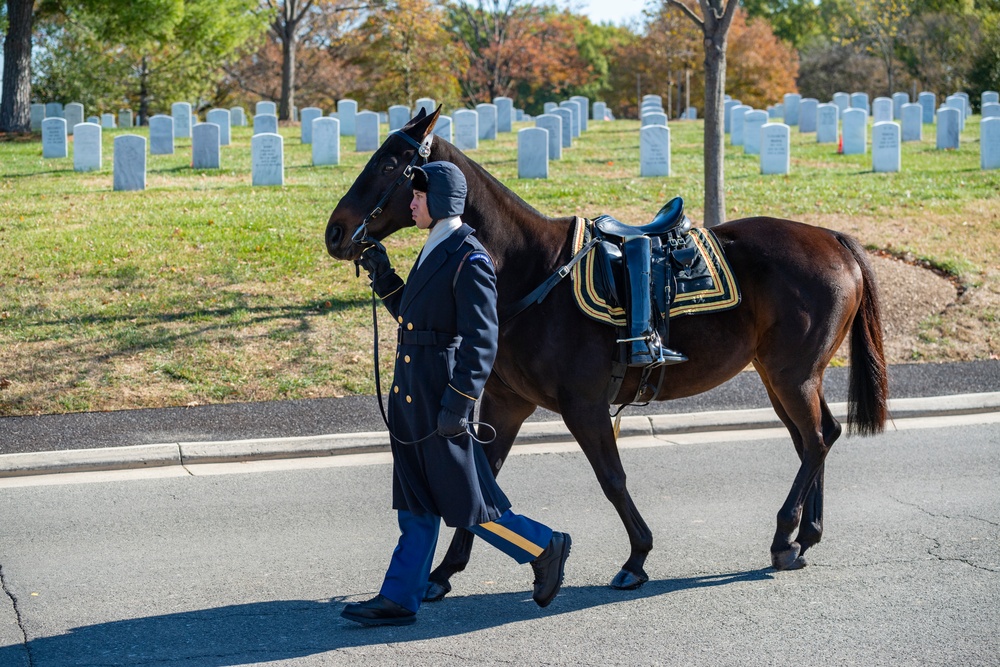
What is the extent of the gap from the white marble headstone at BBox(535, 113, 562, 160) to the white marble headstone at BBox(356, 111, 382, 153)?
11.4 ft

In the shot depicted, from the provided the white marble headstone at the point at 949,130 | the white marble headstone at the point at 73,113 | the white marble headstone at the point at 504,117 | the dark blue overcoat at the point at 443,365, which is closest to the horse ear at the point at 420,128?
the dark blue overcoat at the point at 443,365

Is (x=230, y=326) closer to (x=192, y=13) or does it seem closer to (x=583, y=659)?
(x=583, y=659)

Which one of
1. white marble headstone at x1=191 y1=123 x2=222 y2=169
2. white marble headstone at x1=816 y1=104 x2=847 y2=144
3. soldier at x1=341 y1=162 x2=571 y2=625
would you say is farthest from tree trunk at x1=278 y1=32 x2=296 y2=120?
soldier at x1=341 y1=162 x2=571 y2=625

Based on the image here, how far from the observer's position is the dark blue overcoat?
496 centimetres

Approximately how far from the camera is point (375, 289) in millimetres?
5328

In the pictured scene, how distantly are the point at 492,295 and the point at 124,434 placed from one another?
450 centimetres

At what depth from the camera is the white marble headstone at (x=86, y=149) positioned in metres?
19.8

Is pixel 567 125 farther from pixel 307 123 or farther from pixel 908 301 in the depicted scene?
pixel 908 301

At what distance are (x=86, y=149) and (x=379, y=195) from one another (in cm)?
1616

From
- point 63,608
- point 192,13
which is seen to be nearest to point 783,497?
point 63,608

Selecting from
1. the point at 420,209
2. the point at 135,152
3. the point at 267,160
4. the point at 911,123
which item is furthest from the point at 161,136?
the point at 420,209

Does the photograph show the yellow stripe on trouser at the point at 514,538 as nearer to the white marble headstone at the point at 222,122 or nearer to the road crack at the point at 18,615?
the road crack at the point at 18,615

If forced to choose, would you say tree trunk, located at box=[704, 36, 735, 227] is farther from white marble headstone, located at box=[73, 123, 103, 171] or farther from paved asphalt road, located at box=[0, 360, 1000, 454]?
white marble headstone, located at box=[73, 123, 103, 171]

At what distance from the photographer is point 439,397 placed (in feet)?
16.6
